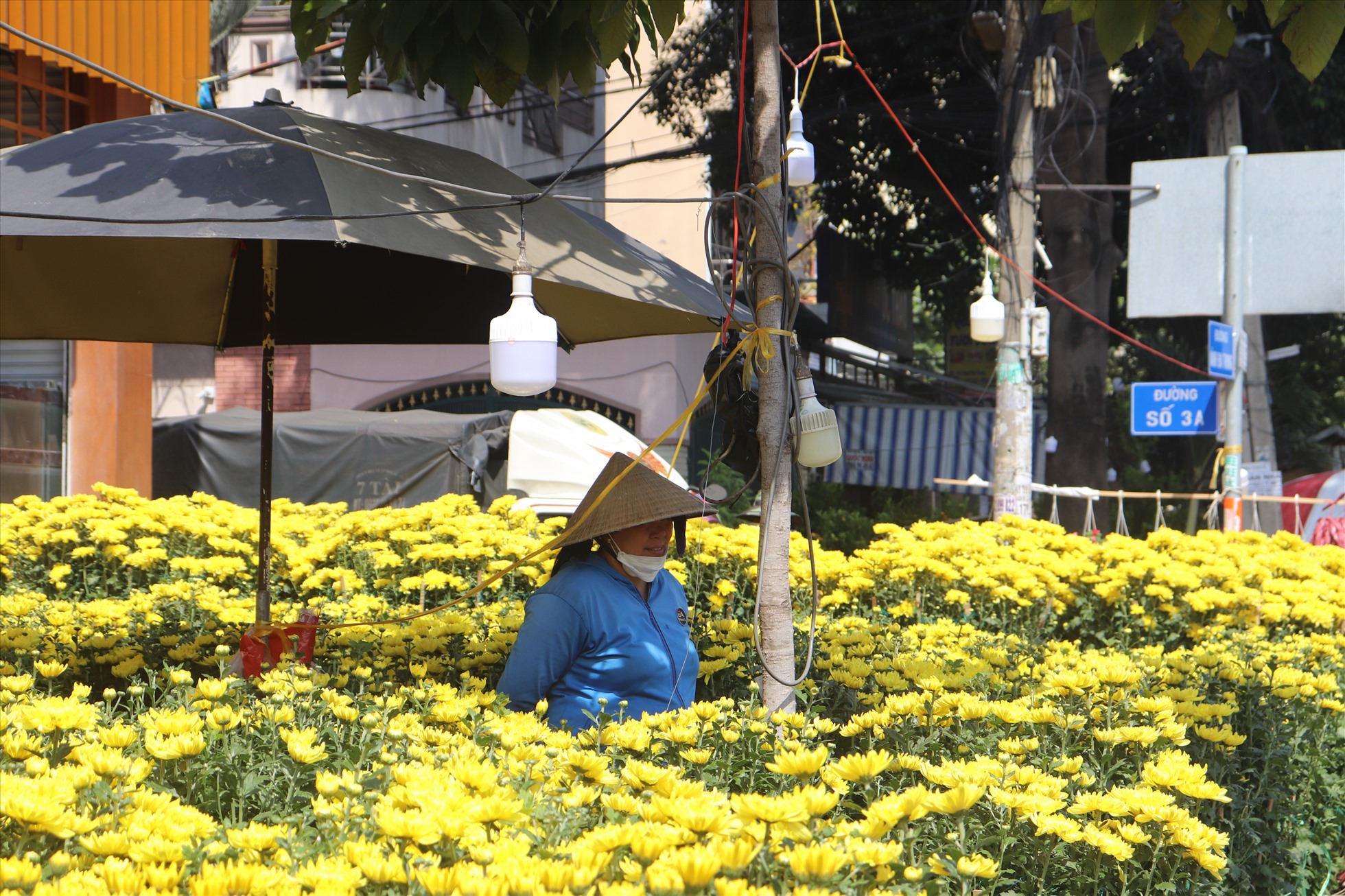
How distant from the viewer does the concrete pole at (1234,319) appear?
292 inches

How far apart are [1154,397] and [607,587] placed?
5.70m

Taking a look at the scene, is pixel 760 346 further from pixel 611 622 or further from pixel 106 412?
pixel 106 412

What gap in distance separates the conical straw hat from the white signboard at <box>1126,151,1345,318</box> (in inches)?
202

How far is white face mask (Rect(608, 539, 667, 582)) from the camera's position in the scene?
350cm

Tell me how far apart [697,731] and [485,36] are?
167 centimetres

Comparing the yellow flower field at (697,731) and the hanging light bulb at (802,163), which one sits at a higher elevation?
the hanging light bulb at (802,163)

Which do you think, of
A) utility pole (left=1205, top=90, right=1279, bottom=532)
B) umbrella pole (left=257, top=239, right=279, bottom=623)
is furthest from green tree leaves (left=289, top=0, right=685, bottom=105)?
utility pole (left=1205, top=90, right=1279, bottom=532)

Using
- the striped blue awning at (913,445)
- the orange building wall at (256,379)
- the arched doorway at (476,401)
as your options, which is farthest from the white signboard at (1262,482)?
the orange building wall at (256,379)

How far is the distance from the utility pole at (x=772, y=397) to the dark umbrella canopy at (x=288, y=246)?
265mm

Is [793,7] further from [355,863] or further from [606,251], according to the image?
[355,863]

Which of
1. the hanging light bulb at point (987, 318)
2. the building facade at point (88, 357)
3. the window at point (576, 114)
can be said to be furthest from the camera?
the window at point (576, 114)

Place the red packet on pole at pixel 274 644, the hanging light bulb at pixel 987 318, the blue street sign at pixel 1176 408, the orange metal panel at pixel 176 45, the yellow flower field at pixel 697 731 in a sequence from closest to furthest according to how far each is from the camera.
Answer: the yellow flower field at pixel 697 731 → the red packet on pole at pixel 274 644 → the blue street sign at pixel 1176 408 → the hanging light bulb at pixel 987 318 → the orange metal panel at pixel 176 45

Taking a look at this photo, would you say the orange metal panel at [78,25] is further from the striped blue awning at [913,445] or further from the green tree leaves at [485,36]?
the striped blue awning at [913,445]

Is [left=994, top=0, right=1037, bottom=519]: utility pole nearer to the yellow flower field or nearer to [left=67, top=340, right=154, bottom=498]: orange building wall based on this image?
the yellow flower field
